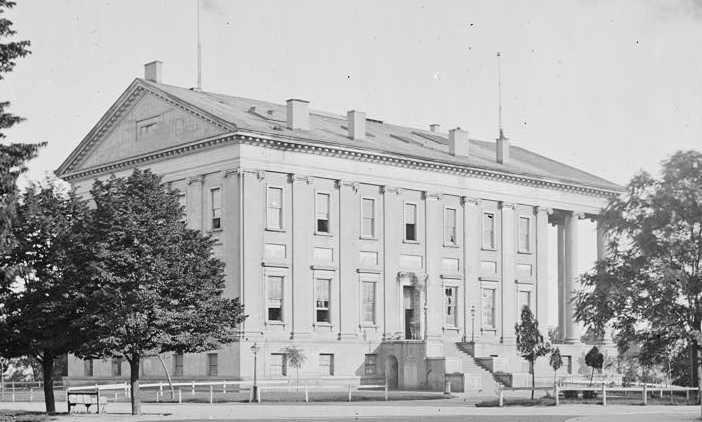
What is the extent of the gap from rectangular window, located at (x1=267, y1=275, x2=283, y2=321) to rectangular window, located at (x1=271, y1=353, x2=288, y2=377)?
6.50 ft

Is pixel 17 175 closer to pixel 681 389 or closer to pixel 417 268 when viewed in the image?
pixel 681 389

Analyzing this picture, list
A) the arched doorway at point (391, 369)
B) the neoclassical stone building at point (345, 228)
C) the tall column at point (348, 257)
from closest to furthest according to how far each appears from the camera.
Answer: the neoclassical stone building at point (345, 228) → the tall column at point (348, 257) → the arched doorway at point (391, 369)

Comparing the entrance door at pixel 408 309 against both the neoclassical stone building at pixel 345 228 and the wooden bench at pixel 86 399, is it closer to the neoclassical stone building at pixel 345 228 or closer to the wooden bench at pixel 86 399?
the neoclassical stone building at pixel 345 228

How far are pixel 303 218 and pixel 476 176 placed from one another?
13.9 m

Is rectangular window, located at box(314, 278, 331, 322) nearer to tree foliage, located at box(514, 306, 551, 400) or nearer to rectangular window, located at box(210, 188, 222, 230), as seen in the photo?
rectangular window, located at box(210, 188, 222, 230)

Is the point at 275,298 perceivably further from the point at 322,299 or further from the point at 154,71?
the point at 154,71

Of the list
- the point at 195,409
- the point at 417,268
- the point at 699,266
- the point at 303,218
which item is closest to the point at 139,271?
the point at 195,409

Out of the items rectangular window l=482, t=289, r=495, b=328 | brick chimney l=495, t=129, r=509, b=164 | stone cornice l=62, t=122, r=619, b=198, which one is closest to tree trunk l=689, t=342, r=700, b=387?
stone cornice l=62, t=122, r=619, b=198

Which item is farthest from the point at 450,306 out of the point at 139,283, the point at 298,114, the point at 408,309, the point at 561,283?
the point at 139,283

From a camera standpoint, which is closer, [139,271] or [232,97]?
[139,271]

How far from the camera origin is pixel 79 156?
77125 mm

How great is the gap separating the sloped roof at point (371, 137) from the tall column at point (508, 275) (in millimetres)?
2740

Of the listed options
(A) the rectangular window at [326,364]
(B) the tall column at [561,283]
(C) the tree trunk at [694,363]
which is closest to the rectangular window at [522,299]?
(B) the tall column at [561,283]

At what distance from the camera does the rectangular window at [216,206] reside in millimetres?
67438
